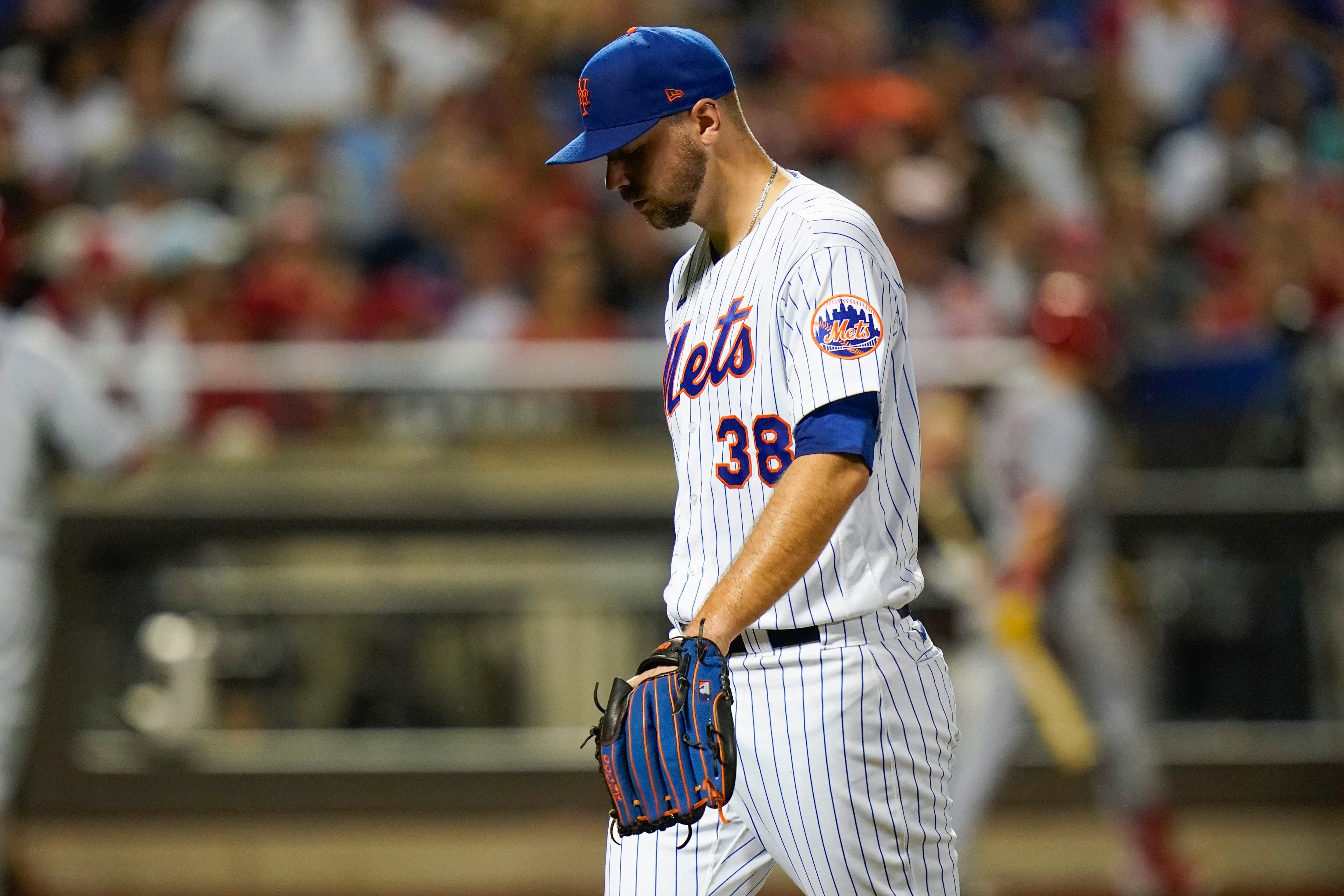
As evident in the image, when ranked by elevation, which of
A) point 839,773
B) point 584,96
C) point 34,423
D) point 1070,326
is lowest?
point 839,773

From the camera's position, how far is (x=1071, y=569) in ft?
20.0

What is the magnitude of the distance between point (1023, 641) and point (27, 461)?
133 inches

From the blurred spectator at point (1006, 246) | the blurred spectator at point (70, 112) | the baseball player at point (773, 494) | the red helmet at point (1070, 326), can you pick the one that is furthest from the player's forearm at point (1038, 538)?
the blurred spectator at point (70, 112)

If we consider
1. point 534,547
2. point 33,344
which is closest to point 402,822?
point 534,547

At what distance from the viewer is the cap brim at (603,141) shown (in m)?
2.66

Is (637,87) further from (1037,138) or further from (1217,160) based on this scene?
(1217,160)

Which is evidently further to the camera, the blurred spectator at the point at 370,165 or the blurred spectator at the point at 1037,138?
the blurred spectator at the point at 1037,138

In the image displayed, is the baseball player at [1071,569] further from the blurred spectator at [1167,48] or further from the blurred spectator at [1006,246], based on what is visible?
the blurred spectator at [1167,48]

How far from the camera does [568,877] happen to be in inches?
263

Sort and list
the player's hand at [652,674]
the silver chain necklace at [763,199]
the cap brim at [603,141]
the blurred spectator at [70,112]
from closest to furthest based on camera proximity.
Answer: the player's hand at [652,674] < the cap brim at [603,141] < the silver chain necklace at [763,199] < the blurred spectator at [70,112]

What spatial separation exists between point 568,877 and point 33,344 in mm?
3214

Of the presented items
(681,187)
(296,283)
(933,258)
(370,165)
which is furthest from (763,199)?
(370,165)

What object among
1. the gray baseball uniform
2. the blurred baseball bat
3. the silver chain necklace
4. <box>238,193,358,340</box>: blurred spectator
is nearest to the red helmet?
the gray baseball uniform

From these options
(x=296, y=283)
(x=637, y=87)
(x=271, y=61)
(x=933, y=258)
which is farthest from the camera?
(x=271, y=61)
